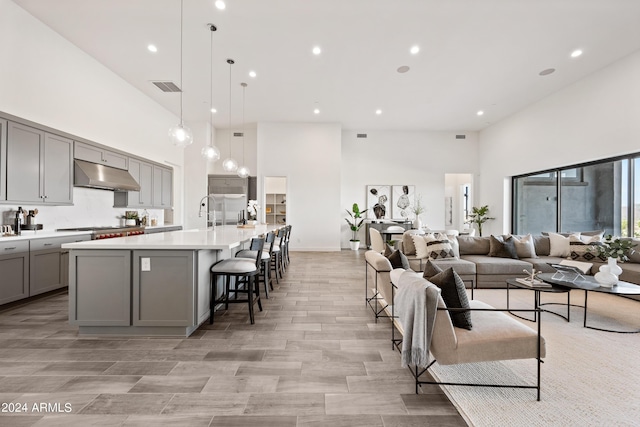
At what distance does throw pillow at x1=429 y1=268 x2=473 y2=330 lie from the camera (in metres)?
1.84

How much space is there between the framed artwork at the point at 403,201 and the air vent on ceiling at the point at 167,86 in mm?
6719

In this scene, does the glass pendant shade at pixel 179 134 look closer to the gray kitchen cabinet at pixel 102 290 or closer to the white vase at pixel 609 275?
the gray kitchen cabinet at pixel 102 290

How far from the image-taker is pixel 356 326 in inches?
115

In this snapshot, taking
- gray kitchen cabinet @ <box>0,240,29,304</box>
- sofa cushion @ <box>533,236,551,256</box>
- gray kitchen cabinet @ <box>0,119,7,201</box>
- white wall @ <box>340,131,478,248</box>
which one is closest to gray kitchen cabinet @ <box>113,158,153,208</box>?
gray kitchen cabinet @ <box>0,119,7,201</box>

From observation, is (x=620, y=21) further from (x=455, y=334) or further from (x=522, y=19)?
(x=455, y=334)

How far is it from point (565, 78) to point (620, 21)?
1.84 metres

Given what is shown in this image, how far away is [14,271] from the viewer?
3322 millimetres

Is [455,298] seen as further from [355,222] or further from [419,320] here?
[355,222]

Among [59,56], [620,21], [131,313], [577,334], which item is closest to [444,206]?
[620,21]

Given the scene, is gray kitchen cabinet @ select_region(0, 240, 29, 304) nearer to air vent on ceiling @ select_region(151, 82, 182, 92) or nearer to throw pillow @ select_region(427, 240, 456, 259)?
air vent on ceiling @ select_region(151, 82, 182, 92)

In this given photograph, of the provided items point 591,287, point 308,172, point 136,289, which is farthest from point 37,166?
point 591,287

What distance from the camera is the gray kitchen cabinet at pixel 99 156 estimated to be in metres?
4.59

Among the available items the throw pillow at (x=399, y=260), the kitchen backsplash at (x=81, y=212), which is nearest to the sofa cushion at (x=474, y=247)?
the throw pillow at (x=399, y=260)

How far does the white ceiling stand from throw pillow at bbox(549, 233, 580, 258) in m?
3.19
